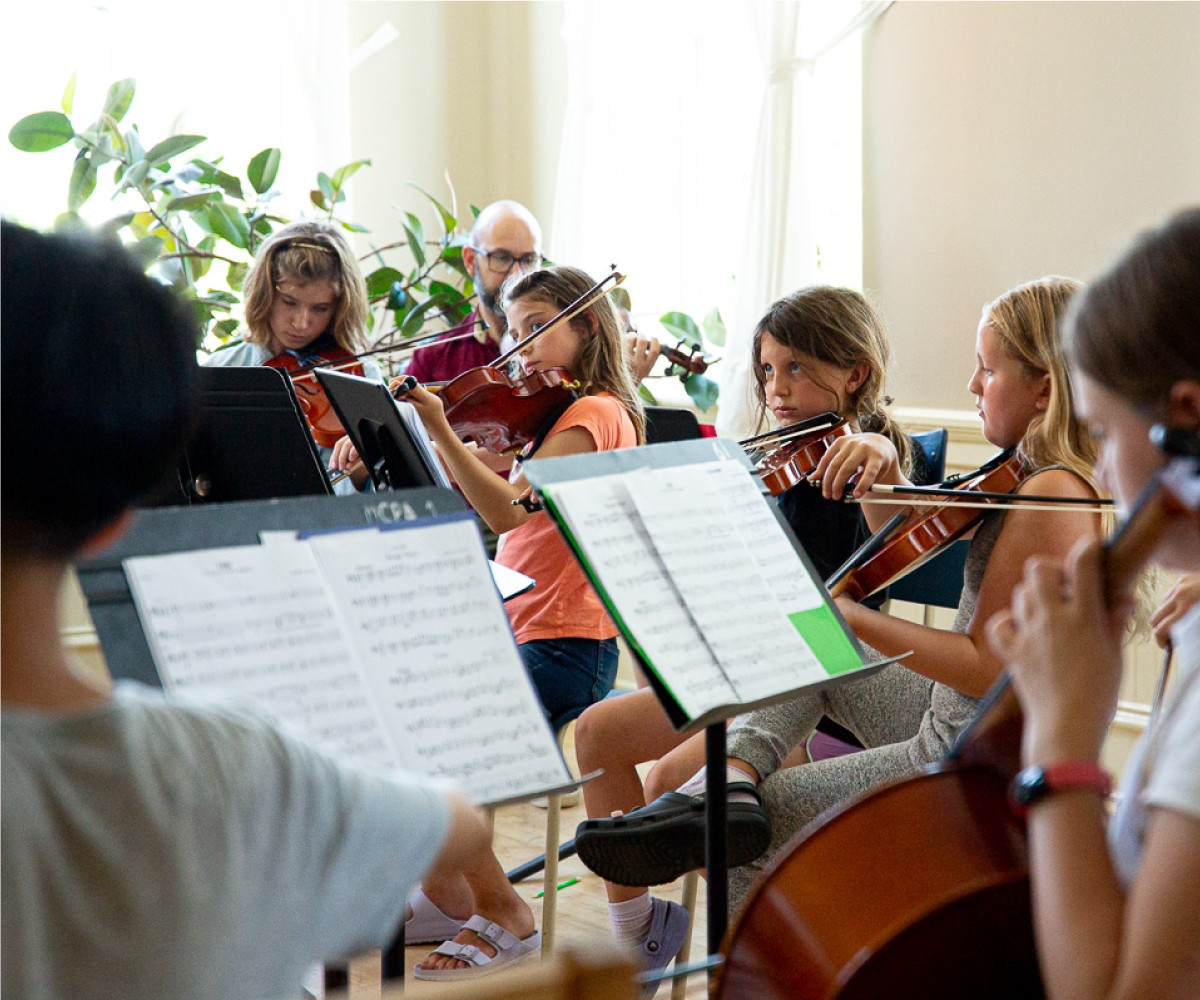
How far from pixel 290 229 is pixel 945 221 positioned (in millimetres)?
1593

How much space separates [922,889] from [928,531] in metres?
0.84

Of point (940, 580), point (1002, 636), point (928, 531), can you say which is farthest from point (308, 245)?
point (1002, 636)

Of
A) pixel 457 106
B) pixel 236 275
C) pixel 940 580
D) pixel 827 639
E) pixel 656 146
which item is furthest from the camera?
pixel 457 106

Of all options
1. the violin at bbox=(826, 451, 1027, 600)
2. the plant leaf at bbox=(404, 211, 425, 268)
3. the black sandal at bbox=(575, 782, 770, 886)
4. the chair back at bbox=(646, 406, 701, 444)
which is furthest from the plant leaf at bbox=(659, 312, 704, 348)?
the black sandal at bbox=(575, 782, 770, 886)

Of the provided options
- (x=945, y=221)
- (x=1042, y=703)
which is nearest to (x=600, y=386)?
(x=945, y=221)

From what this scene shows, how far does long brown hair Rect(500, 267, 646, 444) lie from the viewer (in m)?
2.57

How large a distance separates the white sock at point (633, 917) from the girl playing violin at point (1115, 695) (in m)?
1.18

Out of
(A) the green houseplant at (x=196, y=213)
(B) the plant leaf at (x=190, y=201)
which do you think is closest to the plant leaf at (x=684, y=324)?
(A) the green houseplant at (x=196, y=213)

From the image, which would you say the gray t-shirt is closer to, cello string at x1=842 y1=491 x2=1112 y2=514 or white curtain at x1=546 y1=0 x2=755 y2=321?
cello string at x1=842 y1=491 x2=1112 y2=514

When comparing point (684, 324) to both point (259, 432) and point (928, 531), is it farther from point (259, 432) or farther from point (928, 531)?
point (928, 531)

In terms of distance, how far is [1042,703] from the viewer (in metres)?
0.89

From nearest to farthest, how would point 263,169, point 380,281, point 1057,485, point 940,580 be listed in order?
1. point 1057,485
2. point 940,580
3. point 263,169
4. point 380,281

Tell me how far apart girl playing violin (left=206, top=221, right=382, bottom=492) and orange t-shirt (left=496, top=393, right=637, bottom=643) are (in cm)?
59

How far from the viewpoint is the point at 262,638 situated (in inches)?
41.6
